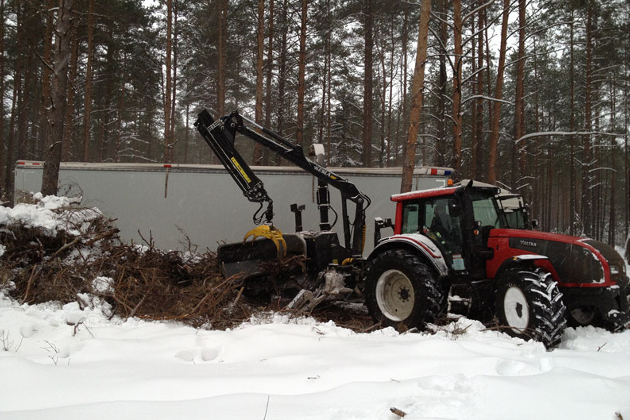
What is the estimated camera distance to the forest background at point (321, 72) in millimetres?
14398

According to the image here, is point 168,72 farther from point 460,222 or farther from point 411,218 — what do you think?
point 460,222

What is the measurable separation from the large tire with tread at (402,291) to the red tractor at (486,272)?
1 centimetres

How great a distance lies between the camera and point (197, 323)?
4922 millimetres

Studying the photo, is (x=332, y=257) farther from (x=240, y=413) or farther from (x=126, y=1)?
(x=126, y=1)

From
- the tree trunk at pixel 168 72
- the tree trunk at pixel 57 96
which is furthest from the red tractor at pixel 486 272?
the tree trunk at pixel 168 72

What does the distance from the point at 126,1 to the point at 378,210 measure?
1498 centimetres

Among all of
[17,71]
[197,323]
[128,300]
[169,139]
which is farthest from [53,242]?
[17,71]

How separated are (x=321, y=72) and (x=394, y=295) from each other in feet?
54.3

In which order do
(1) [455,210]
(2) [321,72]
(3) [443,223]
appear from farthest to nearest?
(2) [321,72] → (3) [443,223] → (1) [455,210]

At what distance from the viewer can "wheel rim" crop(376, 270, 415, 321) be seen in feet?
17.1

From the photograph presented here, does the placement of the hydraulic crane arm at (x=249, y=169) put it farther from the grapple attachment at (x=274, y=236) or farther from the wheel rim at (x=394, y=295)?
the wheel rim at (x=394, y=295)

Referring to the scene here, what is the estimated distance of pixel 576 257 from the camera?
4.42m

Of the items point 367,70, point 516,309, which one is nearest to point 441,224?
point 516,309

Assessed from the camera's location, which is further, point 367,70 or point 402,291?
point 367,70
